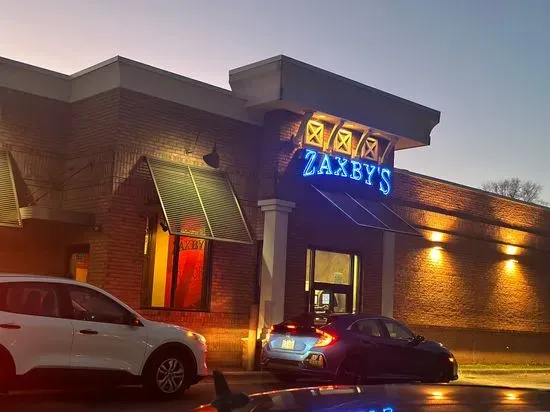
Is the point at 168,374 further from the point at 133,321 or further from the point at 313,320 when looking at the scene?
the point at 313,320

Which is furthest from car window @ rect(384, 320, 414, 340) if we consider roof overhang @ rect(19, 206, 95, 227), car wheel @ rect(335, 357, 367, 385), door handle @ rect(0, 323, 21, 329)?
door handle @ rect(0, 323, 21, 329)

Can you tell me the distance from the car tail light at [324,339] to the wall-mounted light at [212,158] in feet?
17.8

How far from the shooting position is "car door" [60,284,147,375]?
10.3 metres

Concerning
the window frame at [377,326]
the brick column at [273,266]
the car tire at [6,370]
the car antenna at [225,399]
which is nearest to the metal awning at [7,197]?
the car tire at [6,370]

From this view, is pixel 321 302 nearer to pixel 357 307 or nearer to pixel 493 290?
pixel 357 307

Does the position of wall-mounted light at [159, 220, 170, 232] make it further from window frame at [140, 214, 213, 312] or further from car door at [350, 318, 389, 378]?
car door at [350, 318, 389, 378]

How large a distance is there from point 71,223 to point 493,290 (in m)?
14.9

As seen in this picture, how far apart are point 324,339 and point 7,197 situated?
6.87 m

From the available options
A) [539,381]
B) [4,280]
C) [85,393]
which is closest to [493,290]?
[539,381]

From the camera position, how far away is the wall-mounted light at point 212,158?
17.0 metres

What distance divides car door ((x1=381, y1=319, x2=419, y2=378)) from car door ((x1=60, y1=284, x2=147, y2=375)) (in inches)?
209

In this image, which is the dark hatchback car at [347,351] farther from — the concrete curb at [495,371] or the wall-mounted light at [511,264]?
the wall-mounted light at [511,264]

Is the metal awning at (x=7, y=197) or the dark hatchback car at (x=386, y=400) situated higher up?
the metal awning at (x=7, y=197)

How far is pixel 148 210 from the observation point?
51.8ft
